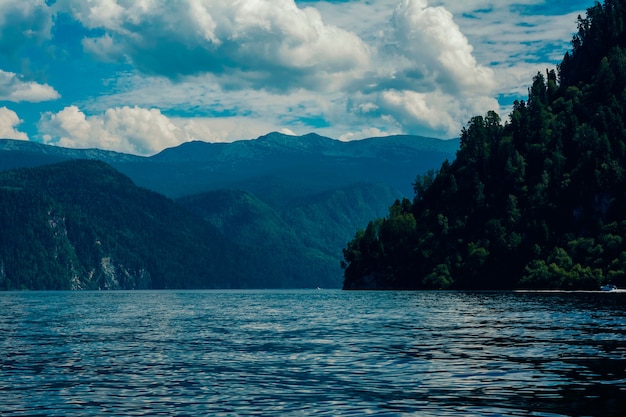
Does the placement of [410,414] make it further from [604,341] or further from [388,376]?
[604,341]

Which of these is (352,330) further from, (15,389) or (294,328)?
(15,389)

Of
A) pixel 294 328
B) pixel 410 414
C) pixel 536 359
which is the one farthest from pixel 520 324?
pixel 410 414

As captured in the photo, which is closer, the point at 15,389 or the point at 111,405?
the point at 111,405

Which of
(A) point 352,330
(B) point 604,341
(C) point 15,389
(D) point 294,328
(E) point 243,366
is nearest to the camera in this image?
(C) point 15,389

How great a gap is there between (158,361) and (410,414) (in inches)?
1072

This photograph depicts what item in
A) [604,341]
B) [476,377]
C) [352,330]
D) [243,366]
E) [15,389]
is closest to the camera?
[15,389]

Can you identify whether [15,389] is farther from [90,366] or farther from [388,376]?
[388,376]

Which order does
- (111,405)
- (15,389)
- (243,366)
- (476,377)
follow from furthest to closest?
(243,366) → (476,377) → (15,389) → (111,405)

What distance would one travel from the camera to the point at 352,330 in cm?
8775

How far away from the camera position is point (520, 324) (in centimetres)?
9306

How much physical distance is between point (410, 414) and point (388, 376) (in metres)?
13.0

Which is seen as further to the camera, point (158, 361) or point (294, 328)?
point (294, 328)

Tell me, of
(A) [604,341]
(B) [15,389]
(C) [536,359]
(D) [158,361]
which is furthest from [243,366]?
(A) [604,341]

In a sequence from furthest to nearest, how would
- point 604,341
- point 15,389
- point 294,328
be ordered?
point 294,328 < point 604,341 < point 15,389
